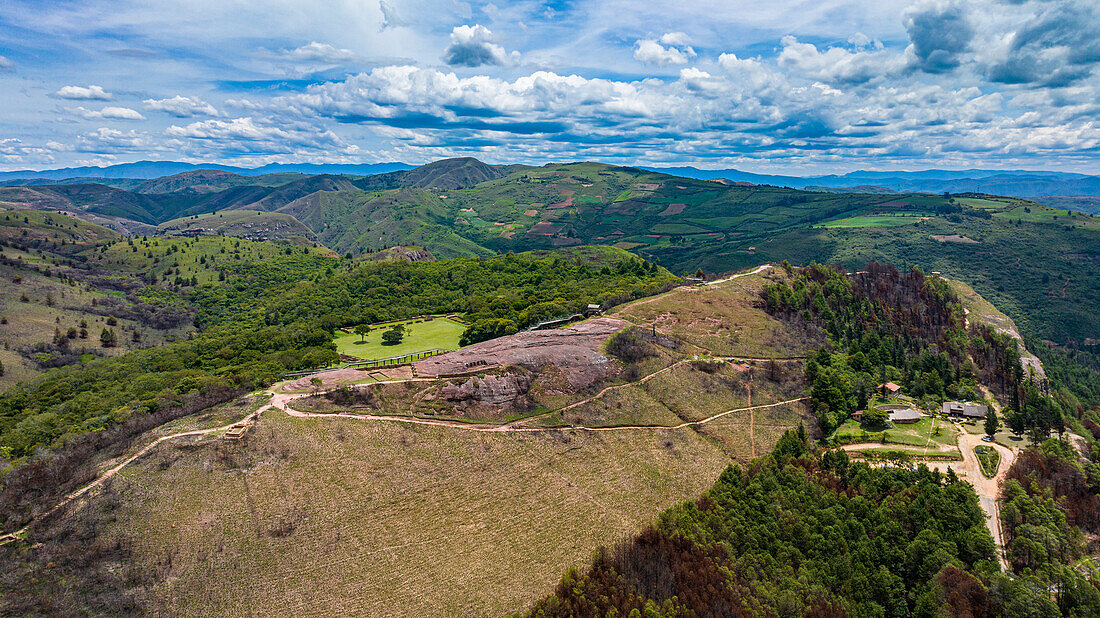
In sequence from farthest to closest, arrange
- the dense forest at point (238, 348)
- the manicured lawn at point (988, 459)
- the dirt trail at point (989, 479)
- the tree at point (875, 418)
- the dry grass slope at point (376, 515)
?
the tree at point (875, 418) < the manicured lawn at point (988, 459) < the dense forest at point (238, 348) < the dirt trail at point (989, 479) < the dry grass slope at point (376, 515)

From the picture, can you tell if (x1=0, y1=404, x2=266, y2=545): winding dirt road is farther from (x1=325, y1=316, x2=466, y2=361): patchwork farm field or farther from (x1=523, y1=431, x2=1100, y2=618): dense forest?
(x1=523, y1=431, x2=1100, y2=618): dense forest

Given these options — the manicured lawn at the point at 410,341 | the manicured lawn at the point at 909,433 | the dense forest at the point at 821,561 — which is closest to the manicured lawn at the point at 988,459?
the manicured lawn at the point at 909,433

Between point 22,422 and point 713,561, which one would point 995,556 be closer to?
point 713,561

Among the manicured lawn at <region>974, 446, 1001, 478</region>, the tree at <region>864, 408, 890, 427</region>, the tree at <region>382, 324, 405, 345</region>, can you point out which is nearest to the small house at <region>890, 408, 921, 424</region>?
the tree at <region>864, 408, 890, 427</region>

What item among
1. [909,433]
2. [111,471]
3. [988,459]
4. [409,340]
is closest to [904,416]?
[909,433]

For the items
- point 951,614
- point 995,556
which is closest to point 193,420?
point 951,614

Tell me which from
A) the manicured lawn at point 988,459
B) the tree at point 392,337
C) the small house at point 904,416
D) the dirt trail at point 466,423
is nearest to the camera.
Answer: the dirt trail at point 466,423

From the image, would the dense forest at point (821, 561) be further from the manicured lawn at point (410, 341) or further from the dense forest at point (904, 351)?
the manicured lawn at point (410, 341)
